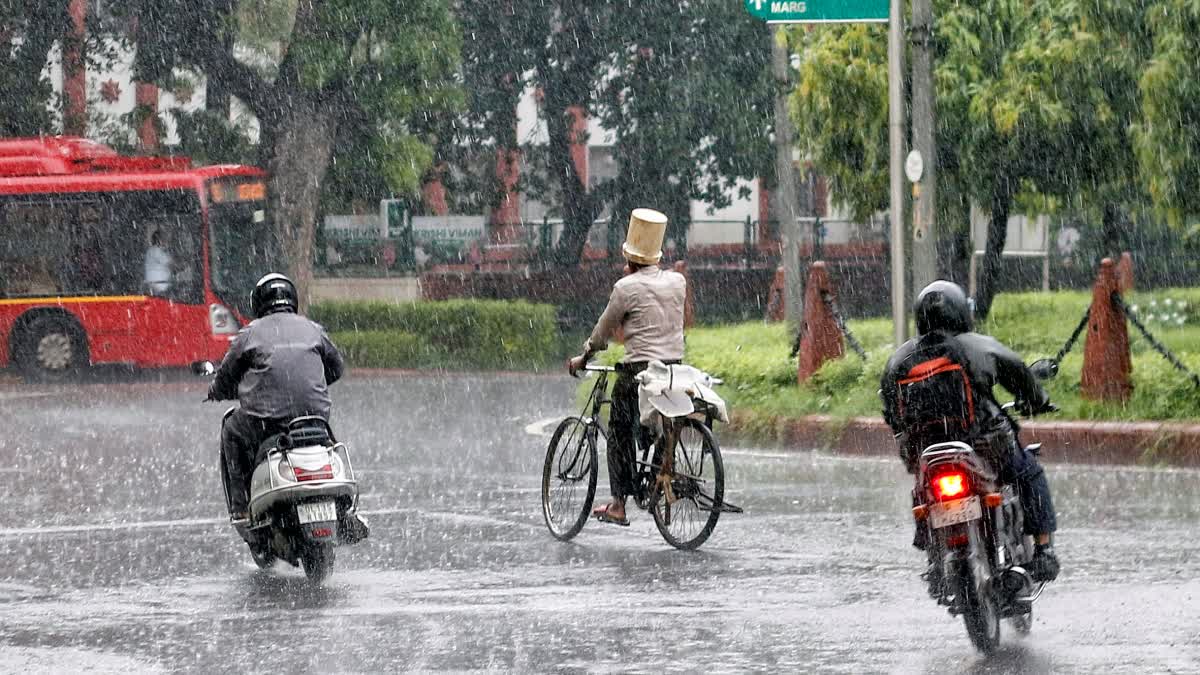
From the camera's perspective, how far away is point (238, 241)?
27422mm

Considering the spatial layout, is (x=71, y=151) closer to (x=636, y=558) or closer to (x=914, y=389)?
(x=636, y=558)

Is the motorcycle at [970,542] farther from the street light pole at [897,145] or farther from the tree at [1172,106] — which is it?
the tree at [1172,106]

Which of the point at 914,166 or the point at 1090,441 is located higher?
the point at 914,166

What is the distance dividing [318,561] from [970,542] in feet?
11.2

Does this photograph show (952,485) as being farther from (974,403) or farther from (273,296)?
(273,296)

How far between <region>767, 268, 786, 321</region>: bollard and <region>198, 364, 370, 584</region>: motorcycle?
15.8 metres

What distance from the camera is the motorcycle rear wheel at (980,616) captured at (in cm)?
729

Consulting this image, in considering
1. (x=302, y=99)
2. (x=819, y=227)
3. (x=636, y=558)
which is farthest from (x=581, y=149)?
(x=636, y=558)

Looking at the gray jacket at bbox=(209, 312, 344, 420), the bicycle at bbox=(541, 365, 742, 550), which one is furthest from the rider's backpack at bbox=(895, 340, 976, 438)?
the gray jacket at bbox=(209, 312, 344, 420)

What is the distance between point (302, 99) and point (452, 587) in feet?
69.4

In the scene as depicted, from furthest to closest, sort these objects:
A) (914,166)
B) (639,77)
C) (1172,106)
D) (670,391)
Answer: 1. (639,77)
2. (1172,106)
3. (914,166)
4. (670,391)

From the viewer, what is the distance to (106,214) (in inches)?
1067

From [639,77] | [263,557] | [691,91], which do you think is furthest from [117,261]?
[263,557]

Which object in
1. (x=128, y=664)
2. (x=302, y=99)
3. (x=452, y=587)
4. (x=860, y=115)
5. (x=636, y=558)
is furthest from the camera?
(x=302, y=99)
